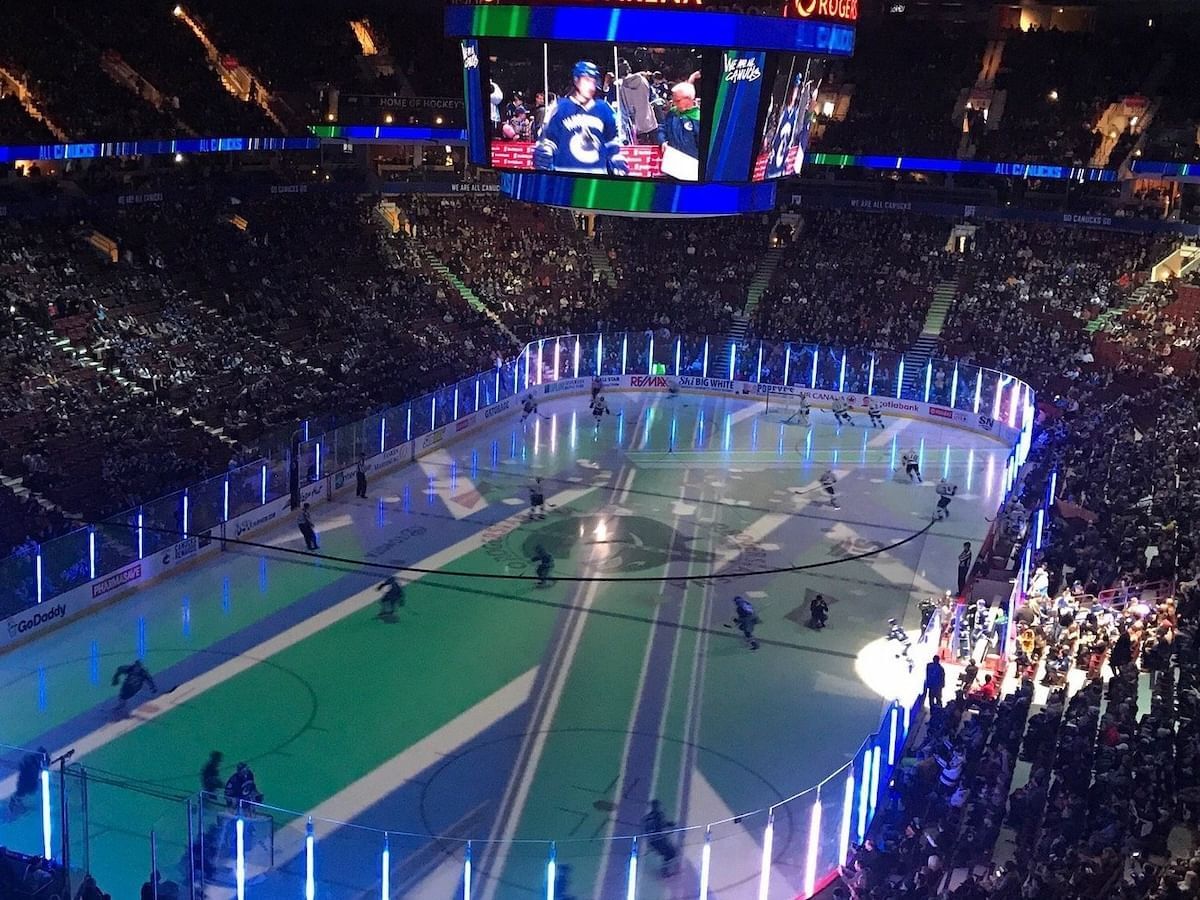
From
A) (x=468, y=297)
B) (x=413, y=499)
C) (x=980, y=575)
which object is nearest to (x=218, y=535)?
(x=413, y=499)

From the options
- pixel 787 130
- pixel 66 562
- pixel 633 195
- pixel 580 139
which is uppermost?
pixel 787 130

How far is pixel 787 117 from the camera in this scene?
28469 mm

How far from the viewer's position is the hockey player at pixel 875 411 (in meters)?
40.7

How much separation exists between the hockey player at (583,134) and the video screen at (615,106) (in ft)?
0.06

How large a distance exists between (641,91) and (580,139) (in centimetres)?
151

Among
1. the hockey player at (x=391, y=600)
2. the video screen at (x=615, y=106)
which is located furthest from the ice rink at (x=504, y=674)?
the video screen at (x=615, y=106)

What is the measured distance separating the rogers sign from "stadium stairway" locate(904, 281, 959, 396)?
15775mm

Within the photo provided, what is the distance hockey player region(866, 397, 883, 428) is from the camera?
4069 cm

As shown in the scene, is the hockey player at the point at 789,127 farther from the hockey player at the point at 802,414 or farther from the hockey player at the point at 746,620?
the hockey player at the point at 802,414

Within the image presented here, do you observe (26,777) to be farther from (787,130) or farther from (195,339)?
(195,339)

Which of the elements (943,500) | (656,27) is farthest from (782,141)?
(943,500)

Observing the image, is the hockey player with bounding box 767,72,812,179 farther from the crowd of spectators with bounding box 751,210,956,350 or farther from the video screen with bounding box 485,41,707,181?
the crowd of spectators with bounding box 751,210,956,350

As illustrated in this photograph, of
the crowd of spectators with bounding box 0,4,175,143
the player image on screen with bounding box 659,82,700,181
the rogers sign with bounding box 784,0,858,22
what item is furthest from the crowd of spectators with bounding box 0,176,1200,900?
the rogers sign with bounding box 784,0,858,22

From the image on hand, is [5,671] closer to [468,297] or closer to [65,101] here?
[65,101]
